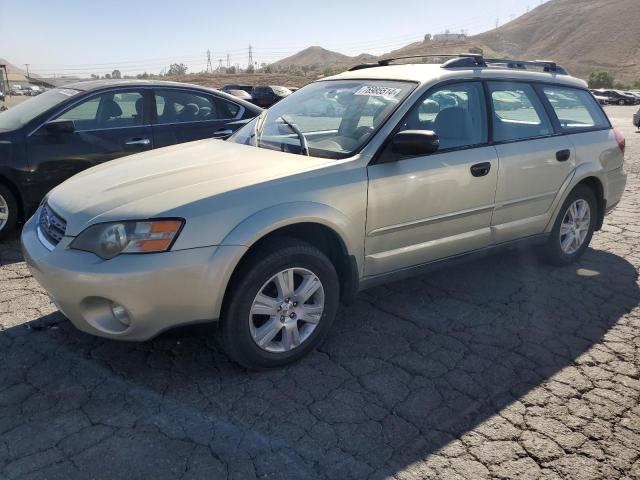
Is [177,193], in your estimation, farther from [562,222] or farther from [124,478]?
[562,222]

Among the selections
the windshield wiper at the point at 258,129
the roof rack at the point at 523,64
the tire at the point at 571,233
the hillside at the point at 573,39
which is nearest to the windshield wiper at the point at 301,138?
the windshield wiper at the point at 258,129

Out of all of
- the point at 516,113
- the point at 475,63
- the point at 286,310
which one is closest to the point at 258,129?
the point at 286,310

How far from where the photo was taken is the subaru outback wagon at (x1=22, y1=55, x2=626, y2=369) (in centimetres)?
270

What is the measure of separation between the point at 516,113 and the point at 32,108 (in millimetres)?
4748

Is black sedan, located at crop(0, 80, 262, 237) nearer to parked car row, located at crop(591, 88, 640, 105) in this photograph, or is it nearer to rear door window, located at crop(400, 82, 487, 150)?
rear door window, located at crop(400, 82, 487, 150)

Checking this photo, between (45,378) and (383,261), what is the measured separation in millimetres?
2085

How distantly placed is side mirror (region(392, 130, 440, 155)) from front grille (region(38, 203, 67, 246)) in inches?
77.6

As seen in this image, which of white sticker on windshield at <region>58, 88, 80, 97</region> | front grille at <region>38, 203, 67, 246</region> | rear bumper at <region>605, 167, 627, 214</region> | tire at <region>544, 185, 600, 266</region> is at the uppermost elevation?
white sticker on windshield at <region>58, 88, 80, 97</region>

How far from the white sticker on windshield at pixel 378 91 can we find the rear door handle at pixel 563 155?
1.59 metres

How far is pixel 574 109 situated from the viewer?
188 inches

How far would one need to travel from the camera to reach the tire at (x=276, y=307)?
2.85 meters

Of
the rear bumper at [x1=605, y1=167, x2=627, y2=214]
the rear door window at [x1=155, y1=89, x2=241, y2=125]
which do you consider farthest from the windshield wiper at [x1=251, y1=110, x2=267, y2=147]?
the rear bumper at [x1=605, y1=167, x2=627, y2=214]

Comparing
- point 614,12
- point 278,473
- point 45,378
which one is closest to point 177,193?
point 45,378

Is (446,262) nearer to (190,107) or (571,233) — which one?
(571,233)
